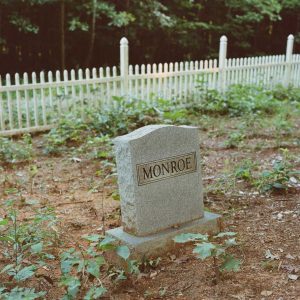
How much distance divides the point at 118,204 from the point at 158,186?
52.2 inches

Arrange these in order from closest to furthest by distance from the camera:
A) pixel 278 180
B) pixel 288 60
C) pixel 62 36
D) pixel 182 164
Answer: pixel 182 164, pixel 278 180, pixel 288 60, pixel 62 36

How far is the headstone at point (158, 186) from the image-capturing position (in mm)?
3293

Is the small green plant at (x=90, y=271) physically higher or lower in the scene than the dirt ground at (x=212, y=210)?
higher

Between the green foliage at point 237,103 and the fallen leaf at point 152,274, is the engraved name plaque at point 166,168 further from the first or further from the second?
the green foliage at point 237,103

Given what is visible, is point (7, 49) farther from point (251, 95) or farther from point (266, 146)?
point (266, 146)

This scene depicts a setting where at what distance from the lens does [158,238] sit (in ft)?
11.0

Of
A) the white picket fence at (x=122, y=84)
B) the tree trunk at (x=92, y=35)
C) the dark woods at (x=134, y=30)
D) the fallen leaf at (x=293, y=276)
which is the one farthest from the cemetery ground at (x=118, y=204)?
the dark woods at (x=134, y=30)

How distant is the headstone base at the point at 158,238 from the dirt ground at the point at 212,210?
10cm

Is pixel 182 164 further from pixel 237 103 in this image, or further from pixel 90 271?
pixel 237 103

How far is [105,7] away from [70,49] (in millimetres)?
3298

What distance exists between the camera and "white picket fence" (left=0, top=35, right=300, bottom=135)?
313 inches

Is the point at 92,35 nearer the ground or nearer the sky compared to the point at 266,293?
nearer the sky

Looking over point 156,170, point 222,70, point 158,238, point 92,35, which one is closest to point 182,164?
point 156,170

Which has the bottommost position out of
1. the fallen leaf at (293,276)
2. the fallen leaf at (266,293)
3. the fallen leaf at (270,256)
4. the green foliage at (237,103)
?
the fallen leaf at (270,256)
